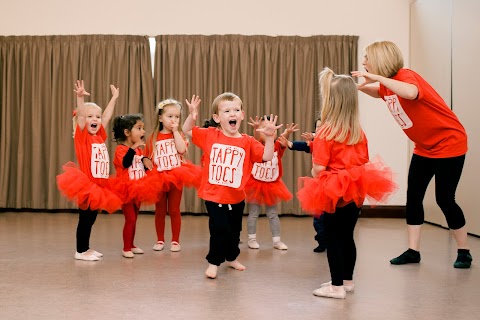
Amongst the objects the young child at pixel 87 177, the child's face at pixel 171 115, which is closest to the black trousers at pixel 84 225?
the young child at pixel 87 177

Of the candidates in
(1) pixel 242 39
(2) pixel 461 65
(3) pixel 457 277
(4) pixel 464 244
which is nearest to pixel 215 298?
(3) pixel 457 277

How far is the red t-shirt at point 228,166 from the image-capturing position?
12.0 ft

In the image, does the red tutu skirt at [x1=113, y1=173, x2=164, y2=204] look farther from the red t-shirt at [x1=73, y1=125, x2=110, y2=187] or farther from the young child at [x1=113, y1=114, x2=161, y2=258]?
the red t-shirt at [x1=73, y1=125, x2=110, y2=187]

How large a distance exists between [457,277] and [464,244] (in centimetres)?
44

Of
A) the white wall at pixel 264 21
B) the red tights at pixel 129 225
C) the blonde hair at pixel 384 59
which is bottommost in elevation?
the red tights at pixel 129 225

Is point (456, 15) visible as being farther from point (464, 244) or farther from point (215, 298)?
point (215, 298)

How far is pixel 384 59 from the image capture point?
3.82 meters

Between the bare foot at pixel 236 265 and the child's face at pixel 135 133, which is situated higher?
the child's face at pixel 135 133

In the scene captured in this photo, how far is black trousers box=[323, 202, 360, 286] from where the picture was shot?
3137 millimetres

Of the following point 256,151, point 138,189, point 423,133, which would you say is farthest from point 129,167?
point 423,133

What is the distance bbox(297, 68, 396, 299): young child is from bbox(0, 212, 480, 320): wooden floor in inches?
10.3

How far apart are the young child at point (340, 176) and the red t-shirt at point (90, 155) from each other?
1658 millimetres

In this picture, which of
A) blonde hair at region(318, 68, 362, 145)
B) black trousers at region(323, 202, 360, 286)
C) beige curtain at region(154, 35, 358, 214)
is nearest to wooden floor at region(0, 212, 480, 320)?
black trousers at region(323, 202, 360, 286)

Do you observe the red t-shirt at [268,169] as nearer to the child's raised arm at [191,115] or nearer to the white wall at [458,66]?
the child's raised arm at [191,115]
